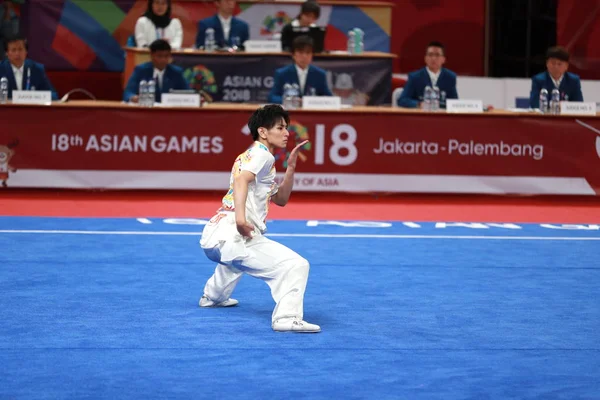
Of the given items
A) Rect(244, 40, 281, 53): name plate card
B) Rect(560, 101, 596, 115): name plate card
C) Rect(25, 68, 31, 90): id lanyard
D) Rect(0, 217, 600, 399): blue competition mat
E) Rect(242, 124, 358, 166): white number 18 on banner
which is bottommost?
Rect(0, 217, 600, 399): blue competition mat

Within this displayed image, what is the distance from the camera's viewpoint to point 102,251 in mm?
7754

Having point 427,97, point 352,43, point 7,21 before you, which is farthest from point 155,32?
point 427,97

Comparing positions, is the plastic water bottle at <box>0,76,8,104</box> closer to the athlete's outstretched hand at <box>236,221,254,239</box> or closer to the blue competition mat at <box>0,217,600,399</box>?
the blue competition mat at <box>0,217,600,399</box>

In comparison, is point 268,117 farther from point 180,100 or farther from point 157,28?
point 157,28

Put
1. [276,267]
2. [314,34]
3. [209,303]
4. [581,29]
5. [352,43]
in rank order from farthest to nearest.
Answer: [581,29] → [352,43] → [314,34] → [209,303] → [276,267]

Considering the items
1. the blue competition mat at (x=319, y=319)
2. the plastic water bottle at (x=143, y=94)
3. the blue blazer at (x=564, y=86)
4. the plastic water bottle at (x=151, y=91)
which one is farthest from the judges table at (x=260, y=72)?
the blue competition mat at (x=319, y=319)

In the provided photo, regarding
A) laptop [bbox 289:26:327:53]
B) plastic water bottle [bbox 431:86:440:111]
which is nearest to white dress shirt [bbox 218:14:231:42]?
laptop [bbox 289:26:327:53]

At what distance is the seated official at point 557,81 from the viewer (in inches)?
462

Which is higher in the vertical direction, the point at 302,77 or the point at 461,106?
the point at 302,77

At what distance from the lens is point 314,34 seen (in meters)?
13.2

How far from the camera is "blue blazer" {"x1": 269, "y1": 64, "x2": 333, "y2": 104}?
1184 centimetres

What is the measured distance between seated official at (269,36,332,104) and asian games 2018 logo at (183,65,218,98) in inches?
74.3

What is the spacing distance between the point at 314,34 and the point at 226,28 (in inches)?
48.6

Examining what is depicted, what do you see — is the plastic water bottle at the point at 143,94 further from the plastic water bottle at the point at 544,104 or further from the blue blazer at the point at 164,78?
the plastic water bottle at the point at 544,104
